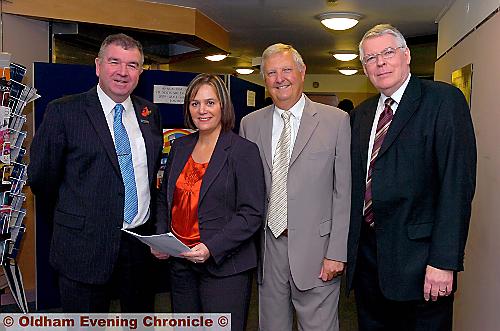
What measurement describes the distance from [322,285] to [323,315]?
14 centimetres

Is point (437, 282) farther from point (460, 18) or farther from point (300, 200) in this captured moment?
point (460, 18)

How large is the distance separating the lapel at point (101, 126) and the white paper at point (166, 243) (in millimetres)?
392

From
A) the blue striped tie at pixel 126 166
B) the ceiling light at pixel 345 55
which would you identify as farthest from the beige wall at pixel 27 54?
the ceiling light at pixel 345 55

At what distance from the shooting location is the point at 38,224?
3916 mm

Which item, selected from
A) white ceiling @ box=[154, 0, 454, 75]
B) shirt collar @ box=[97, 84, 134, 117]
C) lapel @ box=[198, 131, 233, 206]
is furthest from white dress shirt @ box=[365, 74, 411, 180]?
white ceiling @ box=[154, 0, 454, 75]

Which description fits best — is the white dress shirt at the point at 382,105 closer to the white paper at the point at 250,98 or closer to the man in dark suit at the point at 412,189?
the man in dark suit at the point at 412,189

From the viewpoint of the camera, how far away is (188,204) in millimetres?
2125

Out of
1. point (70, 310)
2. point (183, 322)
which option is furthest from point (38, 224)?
point (183, 322)

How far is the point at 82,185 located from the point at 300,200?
3.14 feet

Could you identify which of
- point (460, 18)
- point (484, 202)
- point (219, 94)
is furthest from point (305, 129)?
point (460, 18)

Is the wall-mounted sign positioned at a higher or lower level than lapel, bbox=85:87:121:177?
higher

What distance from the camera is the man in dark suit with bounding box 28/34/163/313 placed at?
7.24 feet

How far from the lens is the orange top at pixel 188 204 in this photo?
2.12 metres

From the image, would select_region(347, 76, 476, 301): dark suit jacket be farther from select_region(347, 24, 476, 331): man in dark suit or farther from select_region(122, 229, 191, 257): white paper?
select_region(122, 229, 191, 257): white paper
